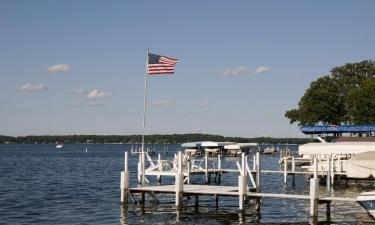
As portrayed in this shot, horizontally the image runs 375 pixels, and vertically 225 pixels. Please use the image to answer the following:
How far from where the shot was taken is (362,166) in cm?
3616

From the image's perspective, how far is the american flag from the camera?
38156mm

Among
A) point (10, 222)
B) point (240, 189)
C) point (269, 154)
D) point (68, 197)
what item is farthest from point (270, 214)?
point (269, 154)

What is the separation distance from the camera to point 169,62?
125ft

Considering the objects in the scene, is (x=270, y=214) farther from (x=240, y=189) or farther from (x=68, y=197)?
(x=68, y=197)

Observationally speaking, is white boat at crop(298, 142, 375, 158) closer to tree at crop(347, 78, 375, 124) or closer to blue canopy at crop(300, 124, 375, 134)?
blue canopy at crop(300, 124, 375, 134)

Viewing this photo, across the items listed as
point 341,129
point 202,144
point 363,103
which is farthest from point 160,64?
point 202,144

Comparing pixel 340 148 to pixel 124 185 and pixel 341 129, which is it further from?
pixel 124 185

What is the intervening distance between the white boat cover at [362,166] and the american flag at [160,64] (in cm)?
1211

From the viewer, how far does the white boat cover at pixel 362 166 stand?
35.8 meters

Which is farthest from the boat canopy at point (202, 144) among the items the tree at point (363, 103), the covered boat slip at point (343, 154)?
the tree at point (363, 103)

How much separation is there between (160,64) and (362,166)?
13467 mm

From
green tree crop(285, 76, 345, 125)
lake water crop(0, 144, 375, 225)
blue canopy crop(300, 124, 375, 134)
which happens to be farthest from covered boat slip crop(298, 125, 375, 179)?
green tree crop(285, 76, 345, 125)

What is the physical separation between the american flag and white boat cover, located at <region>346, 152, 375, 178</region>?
39.7 ft

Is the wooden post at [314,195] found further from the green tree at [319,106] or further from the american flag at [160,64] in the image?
the green tree at [319,106]
